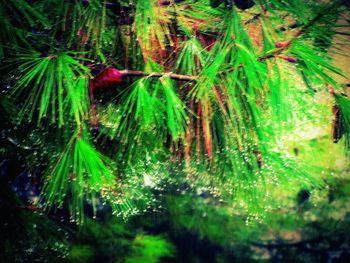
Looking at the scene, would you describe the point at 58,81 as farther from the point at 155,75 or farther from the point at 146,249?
the point at 146,249

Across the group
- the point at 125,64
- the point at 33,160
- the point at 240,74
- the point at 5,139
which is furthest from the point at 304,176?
the point at 5,139

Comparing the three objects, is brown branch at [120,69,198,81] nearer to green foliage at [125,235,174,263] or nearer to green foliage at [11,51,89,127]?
green foliage at [11,51,89,127]

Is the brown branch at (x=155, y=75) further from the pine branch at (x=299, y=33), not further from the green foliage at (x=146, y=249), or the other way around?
the green foliage at (x=146, y=249)

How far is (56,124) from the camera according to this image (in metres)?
0.82

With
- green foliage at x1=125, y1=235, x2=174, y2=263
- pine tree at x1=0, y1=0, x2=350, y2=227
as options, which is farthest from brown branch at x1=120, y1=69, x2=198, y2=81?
green foliage at x1=125, y1=235, x2=174, y2=263

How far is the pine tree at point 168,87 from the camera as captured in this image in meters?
0.66

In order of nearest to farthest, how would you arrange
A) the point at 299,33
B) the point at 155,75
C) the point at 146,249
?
the point at 299,33
the point at 155,75
the point at 146,249

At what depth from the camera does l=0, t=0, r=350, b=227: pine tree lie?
660mm

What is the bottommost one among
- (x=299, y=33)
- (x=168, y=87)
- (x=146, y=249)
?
(x=146, y=249)

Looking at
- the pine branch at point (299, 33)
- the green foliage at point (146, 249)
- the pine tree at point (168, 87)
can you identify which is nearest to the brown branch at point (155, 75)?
the pine tree at point (168, 87)

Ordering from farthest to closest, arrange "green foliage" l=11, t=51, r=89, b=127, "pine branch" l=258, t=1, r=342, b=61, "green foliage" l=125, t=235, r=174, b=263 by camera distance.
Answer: "green foliage" l=125, t=235, r=174, b=263
"green foliage" l=11, t=51, r=89, b=127
"pine branch" l=258, t=1, r=342, b=61

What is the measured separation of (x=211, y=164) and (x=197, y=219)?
1.28m

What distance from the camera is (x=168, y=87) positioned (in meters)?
0.68

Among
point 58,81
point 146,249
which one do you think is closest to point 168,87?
point 58,81
